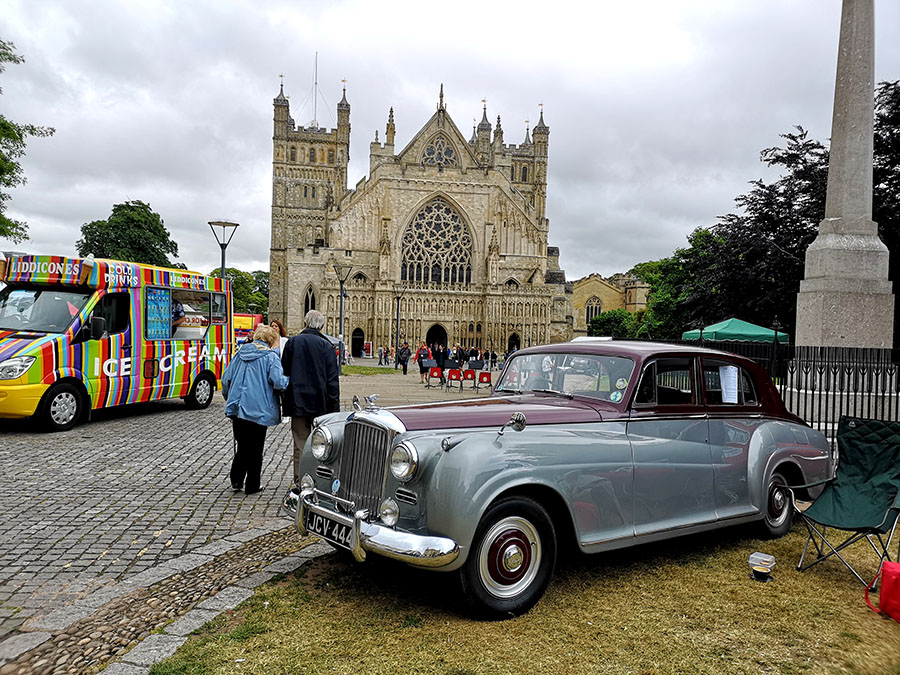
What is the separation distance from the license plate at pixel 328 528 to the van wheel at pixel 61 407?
7980mm

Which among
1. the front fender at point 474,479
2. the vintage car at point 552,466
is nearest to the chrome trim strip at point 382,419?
the vintage car at point 552,466

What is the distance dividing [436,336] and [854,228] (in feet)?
160

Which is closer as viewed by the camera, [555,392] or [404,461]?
[404,461]

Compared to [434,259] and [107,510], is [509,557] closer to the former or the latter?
[107,510]

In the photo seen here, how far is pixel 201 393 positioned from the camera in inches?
559

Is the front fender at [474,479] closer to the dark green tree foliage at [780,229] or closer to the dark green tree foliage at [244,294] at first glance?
the dark green tree foliage at [780,229]

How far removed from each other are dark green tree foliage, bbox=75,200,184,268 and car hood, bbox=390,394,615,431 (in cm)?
5434

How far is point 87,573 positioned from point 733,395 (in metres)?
5.33

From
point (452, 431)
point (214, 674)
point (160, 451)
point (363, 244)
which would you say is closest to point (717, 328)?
point (160, 451)

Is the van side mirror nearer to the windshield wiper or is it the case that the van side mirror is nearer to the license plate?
the license plate

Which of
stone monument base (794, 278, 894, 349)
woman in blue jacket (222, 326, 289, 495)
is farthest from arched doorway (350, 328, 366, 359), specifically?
woman in blue jacket (222, 326, 289, 495)

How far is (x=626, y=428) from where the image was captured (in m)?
4.64

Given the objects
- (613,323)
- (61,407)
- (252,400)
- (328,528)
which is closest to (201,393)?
(61,407)

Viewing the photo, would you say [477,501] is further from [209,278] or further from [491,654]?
[209,278]
